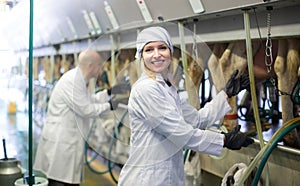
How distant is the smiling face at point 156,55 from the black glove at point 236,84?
31cm

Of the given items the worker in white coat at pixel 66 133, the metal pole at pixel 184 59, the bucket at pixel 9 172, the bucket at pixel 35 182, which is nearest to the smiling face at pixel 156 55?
the metal pole at pixel 184 59

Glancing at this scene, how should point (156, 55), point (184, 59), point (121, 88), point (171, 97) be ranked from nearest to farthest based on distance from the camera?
point (156, 55) < point (171, 97) < point (184, 59) < point (121, 88)

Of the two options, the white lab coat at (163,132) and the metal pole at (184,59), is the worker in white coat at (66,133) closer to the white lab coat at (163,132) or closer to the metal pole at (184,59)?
the metal pole at (184,59)

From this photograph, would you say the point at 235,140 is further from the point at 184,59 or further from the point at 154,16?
the point at 154,16

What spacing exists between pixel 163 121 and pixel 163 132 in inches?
2.3

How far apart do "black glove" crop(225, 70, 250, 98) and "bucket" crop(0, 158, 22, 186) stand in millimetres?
1418

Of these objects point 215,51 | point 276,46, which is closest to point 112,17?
point 215,51

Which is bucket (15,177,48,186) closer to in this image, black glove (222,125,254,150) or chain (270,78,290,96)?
black glove (222,125,254,150)

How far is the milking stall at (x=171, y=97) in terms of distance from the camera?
186 centimetres

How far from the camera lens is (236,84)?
1.89 m

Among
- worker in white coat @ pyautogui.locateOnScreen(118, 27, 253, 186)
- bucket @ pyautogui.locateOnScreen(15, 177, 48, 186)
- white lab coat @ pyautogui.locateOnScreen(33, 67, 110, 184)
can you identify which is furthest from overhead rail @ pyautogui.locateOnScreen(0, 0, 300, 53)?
bucket @ pyautogui.locateOnScreen(15, 177, 48, 186)

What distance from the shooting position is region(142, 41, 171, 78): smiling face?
173 centimetres

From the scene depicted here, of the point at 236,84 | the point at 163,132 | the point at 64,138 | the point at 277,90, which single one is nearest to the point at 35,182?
the point at 64,138

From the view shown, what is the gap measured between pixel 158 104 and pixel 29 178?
3.42 ft
